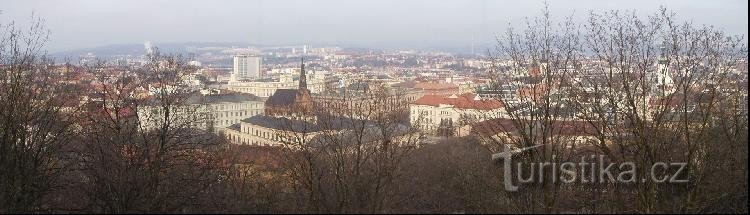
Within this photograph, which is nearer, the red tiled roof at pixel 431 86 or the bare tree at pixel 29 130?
the bare tree at pixel 29 130

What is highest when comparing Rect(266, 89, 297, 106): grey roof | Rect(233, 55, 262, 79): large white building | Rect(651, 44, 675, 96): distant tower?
Rect(651, 44, 675, 96): distant tower

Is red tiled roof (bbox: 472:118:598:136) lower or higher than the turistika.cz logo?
higher

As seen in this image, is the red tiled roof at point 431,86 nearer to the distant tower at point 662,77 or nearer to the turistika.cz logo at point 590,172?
the turistika.cz logo at point 590,172

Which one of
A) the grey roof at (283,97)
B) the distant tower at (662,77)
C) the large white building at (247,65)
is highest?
the distant tower at (662,77)

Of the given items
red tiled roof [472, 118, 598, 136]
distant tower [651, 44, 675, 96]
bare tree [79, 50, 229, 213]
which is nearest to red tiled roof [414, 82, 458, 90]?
bare tree [79, 50, 229, 213]

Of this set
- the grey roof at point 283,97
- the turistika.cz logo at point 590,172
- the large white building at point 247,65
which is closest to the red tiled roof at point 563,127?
the turistika.cz logo at point 590,172

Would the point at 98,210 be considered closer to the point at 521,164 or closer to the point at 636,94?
the point at 521,164

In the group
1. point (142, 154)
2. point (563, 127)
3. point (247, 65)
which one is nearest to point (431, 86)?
point (247, 65)

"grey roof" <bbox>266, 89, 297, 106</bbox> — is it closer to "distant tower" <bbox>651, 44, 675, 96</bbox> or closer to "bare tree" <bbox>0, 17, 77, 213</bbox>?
"bare tree" <bbox>0, 17, 77, 213</bbox>
